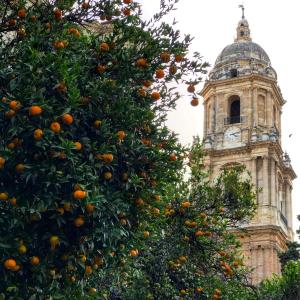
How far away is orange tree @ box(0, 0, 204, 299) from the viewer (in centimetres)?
609

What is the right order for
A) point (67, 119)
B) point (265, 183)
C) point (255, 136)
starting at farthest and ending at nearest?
1. point (255, 136)
2. point (265, 183)
3. point (67, 119)

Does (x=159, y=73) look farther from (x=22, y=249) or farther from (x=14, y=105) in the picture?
(x=22, y=249)

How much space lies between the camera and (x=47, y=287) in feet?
20.4

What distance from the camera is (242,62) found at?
46531mm

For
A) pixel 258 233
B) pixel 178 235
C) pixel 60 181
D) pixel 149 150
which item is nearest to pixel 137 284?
pixel 178 235

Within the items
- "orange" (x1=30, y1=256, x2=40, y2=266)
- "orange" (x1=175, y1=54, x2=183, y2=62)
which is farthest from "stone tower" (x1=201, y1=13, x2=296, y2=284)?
"orange" (x1=30, y1=256, x2=40, y2=266)

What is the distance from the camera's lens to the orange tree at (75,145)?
6094 millimetres

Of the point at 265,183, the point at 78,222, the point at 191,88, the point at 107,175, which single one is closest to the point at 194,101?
the point at 191,88

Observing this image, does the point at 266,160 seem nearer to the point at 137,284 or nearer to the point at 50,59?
the point at 137,284

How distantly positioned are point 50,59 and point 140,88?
4.34 feet

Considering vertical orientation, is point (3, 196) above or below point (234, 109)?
below

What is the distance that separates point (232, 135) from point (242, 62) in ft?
18.9

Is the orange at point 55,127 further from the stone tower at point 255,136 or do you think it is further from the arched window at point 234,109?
the arched window at point 234,109

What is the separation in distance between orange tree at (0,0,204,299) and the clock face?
1435 inches
